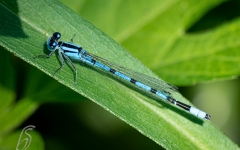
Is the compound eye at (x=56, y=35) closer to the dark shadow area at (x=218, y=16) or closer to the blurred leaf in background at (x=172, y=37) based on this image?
the blurred leaf in background at (x=172, y=37)

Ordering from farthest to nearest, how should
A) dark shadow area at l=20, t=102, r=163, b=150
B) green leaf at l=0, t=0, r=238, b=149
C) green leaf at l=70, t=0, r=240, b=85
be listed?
dark shadow area at l=20, t=102, r=163, b=150 < green leaf at l=70, t=0, r=240, b=85 < green leaf at l=0, t=0, r=238, b=149

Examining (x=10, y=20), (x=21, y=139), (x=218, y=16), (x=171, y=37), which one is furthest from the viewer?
(x=218, y=16)

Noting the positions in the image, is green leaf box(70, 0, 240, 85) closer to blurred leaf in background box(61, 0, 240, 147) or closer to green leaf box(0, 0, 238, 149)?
blurred leaf in background box(61, 0, 240, 147)

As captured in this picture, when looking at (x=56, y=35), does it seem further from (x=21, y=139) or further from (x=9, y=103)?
(x=21, y=139)

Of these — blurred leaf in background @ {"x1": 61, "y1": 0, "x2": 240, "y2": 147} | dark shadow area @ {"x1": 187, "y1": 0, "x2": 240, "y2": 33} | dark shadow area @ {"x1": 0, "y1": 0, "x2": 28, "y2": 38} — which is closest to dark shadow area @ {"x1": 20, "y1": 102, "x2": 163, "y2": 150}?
blurred leaf in background @ {"x1": 61, "y1": 0, "x2": 240, "y2": 147}

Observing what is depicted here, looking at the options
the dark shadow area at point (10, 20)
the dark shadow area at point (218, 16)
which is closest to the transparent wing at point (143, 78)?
the dark shadow area at point (10, 20)

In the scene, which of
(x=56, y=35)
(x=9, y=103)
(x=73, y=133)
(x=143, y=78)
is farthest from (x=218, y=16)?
(x=9, y=103)
